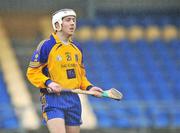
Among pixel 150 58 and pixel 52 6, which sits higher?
pixel 52 6

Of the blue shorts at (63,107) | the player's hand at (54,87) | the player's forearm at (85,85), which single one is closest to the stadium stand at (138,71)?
the player's forearm at (85,85)

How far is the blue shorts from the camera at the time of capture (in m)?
8.03

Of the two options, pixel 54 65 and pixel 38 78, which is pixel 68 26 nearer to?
pixel 54 65

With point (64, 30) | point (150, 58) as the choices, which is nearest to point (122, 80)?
point (150, 58)

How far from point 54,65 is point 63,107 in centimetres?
47

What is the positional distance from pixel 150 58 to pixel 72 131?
10798 millimetres

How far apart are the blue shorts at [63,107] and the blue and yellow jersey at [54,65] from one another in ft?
0.44

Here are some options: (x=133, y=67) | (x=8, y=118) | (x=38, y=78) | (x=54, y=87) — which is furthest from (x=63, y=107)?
(x=133, y=67)

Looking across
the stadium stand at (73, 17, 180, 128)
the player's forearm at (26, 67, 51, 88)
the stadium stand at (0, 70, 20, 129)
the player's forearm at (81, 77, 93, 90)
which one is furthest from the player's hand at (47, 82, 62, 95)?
the stadium stand at (73, 17, 180, 128)

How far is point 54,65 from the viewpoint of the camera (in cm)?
810

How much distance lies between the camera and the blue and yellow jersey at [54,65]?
26.4ft

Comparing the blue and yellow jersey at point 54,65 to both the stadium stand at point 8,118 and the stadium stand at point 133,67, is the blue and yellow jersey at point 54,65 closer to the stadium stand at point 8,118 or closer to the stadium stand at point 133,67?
the stadium stand at point 8,118

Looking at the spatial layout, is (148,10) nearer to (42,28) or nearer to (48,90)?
(42,28)

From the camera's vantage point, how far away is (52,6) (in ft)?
61.8
